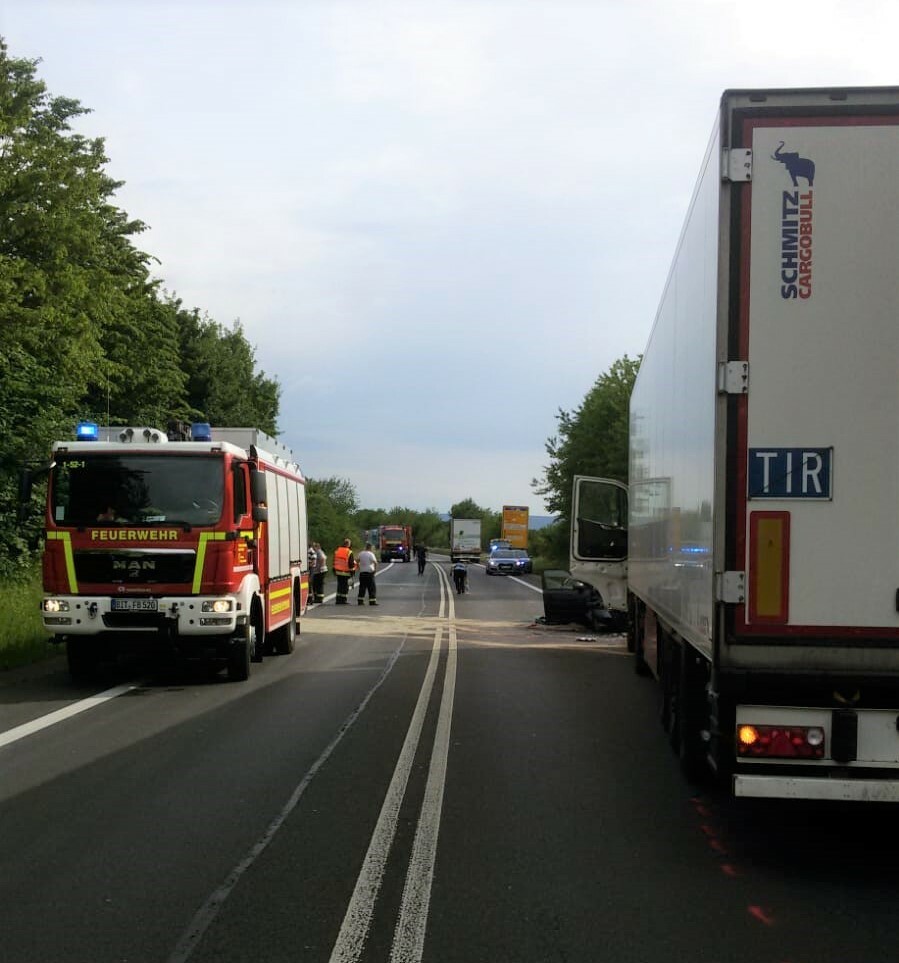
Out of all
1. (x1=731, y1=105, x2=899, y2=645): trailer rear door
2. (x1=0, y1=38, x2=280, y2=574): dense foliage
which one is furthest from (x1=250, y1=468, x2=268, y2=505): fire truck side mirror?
(x1=0, y1=38, x2=280, y2=574): dense foliage

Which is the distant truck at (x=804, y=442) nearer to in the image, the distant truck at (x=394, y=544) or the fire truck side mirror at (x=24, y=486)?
the fire truck side mirror at (x=24, y=486)

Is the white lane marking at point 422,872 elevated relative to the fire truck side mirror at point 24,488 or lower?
lower

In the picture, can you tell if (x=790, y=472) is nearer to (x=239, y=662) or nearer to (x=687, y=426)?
(x=687, y=426)

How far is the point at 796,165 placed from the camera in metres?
5.75

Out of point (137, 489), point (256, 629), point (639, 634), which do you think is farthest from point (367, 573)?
point (137, 489)

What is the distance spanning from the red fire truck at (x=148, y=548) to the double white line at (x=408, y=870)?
3520 mm

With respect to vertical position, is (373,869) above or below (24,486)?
below

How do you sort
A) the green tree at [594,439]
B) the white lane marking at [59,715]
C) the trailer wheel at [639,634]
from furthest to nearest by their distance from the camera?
the green tree at [594,439] → the trailer wheel at [639,634] → the white lane marking at [59,715]

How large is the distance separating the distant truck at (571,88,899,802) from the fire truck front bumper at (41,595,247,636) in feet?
24.9

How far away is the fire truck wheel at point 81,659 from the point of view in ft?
41.9

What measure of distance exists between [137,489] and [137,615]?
1.38 meters

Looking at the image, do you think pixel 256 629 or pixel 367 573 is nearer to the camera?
pixel 256 629

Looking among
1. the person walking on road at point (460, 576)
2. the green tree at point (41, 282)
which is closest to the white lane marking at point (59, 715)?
the green tree at point (41, 282)

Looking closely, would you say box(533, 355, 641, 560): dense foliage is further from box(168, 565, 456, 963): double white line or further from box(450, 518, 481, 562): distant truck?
box(168, 565, 456, 963): double white line
